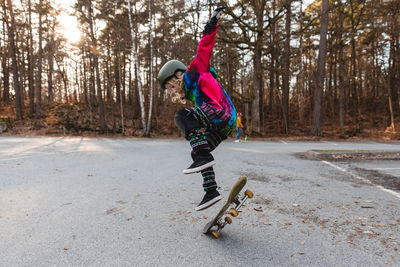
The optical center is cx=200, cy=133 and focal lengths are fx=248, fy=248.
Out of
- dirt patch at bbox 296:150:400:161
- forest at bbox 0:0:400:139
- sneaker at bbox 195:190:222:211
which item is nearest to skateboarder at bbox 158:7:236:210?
sneaker at bbox 195:190:222:211

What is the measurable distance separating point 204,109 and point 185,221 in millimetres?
→ 1505

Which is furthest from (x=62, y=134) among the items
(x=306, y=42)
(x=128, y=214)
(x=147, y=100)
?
(x=306, y=42)

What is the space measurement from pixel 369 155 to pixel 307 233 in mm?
7638

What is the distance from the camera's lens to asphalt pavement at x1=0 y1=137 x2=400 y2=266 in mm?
2352

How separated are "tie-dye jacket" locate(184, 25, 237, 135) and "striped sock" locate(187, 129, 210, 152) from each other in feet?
0.62

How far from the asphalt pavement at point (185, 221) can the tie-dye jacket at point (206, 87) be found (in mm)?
1337

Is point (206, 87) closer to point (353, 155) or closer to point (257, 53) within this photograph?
point (353, 155)

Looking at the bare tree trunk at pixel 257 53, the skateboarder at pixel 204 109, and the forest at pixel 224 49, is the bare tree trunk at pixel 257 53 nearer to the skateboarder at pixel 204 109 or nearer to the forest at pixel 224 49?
the forest at pixel 224 49

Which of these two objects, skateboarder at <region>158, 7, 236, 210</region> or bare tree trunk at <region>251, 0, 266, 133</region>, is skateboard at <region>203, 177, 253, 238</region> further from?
bare tree trunk at <region>251, 0, 266, 133</region>

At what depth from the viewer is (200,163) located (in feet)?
8.63

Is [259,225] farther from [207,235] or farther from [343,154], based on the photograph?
[343,154]

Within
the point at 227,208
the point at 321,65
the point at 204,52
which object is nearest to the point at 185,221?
the point at 227,208

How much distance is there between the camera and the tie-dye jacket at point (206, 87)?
8.94 ft

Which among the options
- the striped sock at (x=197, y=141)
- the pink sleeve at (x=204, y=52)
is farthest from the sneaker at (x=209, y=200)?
the pink sleeve at (x=204, y=52)
